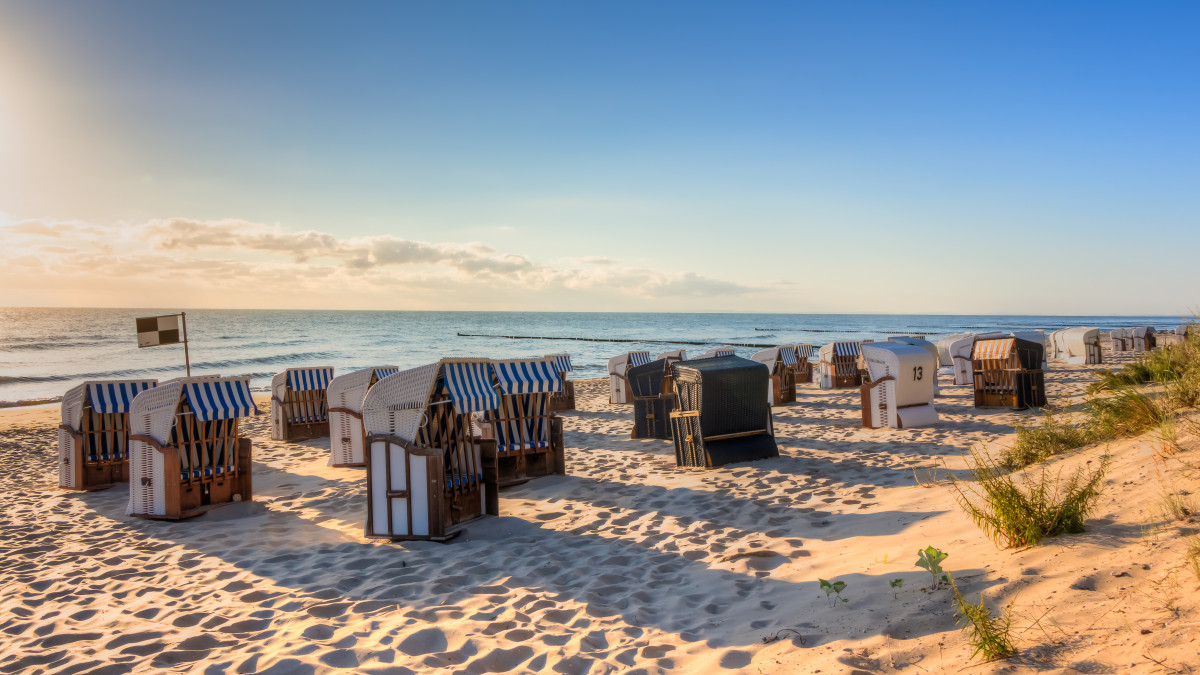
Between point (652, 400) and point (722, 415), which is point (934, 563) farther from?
point (652, 400)

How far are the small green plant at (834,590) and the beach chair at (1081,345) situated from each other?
27367 mm

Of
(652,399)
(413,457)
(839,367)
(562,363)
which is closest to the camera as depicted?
(413,457)

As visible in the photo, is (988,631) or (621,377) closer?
(988,631)

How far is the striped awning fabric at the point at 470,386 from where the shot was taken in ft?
22.3

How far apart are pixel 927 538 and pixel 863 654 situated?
216 cm

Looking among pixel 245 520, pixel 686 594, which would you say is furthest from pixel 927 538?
pixel 245 520

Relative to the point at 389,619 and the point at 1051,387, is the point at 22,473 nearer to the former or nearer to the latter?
the point at 389,619

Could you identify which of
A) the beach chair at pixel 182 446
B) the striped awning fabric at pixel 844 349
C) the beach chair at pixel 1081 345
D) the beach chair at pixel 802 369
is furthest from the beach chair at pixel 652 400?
the beach chair at pixel 1081 345

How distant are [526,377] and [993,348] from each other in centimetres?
1064

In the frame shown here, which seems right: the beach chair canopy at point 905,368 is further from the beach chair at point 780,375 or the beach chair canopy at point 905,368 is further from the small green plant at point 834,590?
the small green plant at point 834,590

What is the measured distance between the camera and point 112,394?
31.8 feet

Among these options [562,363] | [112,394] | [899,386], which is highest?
[112,394]

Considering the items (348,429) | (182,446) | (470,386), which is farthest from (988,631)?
(348,429)

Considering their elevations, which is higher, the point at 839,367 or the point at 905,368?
the point at 905,368
